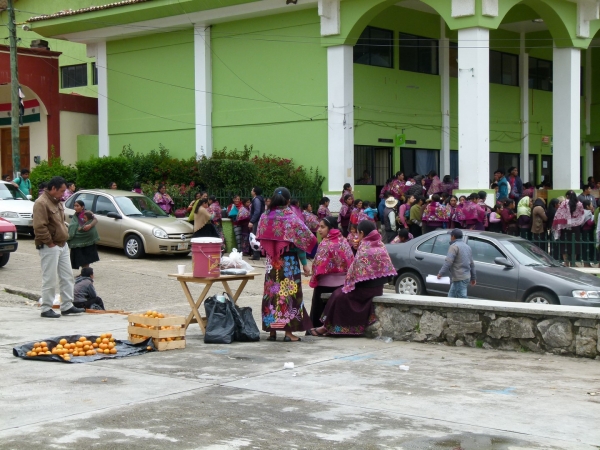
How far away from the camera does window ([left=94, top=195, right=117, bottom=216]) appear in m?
21.2

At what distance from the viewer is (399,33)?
1051 inches

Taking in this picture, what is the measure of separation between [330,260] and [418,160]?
16.6 m

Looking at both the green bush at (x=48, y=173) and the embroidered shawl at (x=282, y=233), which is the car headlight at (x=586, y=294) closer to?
the embroidered shawl at (x=282, y=233)

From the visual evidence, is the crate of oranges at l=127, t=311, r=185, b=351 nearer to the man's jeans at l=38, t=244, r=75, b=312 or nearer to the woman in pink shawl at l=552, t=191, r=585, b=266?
the man's jeans at l=38, t=244, r=75, b=312

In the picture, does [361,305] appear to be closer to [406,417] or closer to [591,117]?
[406,417]

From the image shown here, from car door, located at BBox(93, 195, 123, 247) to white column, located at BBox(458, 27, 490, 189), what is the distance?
8.64 metres

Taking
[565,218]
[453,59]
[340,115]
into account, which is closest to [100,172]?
[340,115]

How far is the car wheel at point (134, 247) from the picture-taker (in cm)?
2050

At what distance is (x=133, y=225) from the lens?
20578mm

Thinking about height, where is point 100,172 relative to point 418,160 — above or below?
below

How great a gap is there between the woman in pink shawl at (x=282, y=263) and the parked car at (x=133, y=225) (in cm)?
984

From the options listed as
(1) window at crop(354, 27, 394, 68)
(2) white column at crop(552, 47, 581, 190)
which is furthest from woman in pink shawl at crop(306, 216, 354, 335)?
(2) white column at crop(552, 47, 581, 190)

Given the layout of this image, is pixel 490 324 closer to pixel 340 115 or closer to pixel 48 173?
pixel 340 115

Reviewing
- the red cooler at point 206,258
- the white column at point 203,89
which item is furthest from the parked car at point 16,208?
the red cooler at point 206,258
